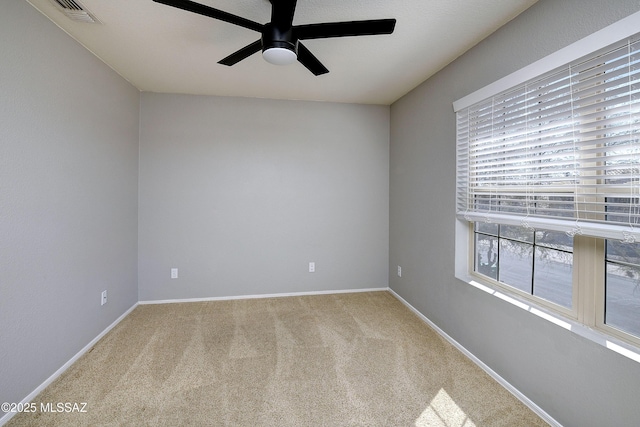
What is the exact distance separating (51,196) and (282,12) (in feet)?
6.59

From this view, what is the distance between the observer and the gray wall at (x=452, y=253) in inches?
57.0

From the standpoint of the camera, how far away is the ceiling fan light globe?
1.67 m

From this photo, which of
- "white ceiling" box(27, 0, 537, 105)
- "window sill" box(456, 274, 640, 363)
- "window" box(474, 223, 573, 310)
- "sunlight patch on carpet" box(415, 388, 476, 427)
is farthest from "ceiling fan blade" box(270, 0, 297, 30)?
"sunlight patch on carpet" box(415, 388, 476, 427)

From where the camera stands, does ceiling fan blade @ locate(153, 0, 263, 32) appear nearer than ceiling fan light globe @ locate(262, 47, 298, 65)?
Yes

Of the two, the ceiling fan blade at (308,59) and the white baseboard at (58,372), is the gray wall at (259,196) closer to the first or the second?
the white baseboard at (58,372)

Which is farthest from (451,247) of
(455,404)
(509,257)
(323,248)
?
(323,248)

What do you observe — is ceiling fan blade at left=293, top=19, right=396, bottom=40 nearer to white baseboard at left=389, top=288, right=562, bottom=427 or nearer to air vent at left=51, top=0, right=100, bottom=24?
air vent at left=51, top=0, right=100, bottom=24

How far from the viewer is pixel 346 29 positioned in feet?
5.27

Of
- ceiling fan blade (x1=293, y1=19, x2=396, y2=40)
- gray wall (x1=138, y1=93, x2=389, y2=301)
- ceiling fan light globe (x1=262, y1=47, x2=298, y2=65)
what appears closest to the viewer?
ceiling fan blade (x1=293, y1=19, x2=396, y2=40)

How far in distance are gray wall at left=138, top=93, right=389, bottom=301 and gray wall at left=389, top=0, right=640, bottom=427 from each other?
40cm

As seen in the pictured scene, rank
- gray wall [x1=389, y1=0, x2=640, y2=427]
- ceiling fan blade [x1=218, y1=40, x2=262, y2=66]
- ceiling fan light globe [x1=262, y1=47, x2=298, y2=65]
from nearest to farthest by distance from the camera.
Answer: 1. gray wall [x1=389, y1=0, x2=640, y2=427]
2. ceiling fan light globe [x1=262, y1=47, x2=298, y2=65]
3. ceiling fan blade [x1=218, y1=40, x2=262, y2=66]

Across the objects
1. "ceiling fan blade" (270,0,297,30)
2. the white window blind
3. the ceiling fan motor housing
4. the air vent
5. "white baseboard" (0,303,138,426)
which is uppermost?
the air vent

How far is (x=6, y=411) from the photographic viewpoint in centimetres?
168

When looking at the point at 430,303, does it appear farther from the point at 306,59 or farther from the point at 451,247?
the point at 306,59
